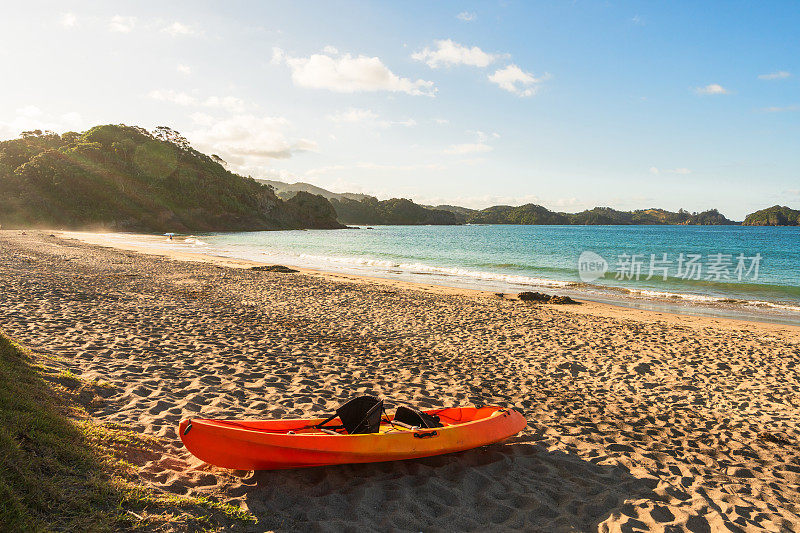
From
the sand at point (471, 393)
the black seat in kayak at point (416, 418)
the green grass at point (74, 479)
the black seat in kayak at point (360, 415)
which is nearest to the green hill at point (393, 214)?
the sand at point (471, 393)

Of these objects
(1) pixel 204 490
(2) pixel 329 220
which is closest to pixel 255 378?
(1) pixel 204 490

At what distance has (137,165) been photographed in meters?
106

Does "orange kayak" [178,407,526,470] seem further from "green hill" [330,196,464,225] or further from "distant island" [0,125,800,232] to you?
"green hill" [330,196,464,225]

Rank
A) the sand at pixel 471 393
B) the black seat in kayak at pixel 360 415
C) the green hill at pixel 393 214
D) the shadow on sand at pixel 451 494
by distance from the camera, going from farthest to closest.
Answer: the green hill at pixel 393 214
the black seat in kayak at pixel 360 415
the sand at pixel 471 393
the shadow on sand at pixel 451 494

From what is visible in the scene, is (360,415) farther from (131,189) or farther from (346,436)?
(131,189)

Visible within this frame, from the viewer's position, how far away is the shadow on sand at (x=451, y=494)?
3.85 m

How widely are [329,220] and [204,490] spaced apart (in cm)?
13443

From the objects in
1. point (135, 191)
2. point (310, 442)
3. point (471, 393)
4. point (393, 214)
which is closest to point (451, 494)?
point (310, 442)

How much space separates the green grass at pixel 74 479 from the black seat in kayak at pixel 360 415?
1492 mm

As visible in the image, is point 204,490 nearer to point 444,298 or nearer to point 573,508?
point 573,508

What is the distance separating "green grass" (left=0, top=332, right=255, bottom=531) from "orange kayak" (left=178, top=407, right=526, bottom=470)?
1.68 feet

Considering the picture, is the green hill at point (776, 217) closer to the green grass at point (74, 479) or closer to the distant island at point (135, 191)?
the distant island at point (135, 191)

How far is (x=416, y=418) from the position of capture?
5.29 metres

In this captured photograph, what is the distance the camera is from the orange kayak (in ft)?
13.8
